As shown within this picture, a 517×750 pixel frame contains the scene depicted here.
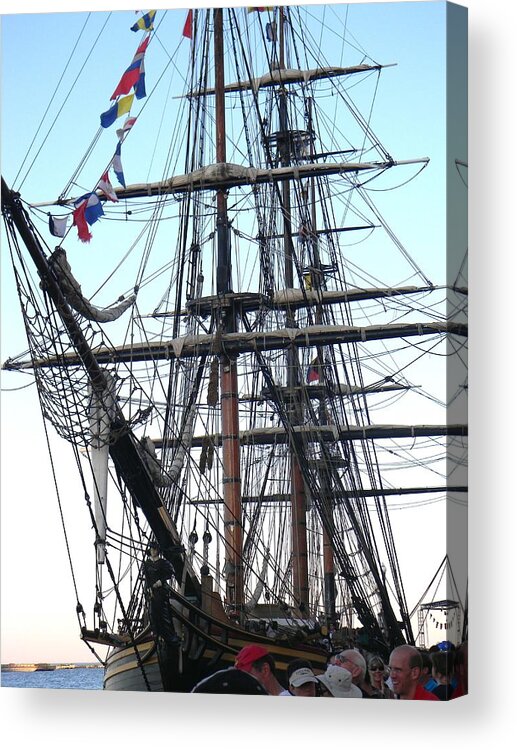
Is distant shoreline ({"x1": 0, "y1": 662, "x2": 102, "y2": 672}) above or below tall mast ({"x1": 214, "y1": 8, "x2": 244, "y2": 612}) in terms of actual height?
below

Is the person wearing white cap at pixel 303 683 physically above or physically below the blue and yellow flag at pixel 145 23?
below

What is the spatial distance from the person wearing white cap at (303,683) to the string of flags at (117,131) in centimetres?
452

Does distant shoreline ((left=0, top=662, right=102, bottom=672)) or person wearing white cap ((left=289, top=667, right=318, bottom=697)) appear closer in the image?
person wearing white cap ((left=289, top=667, right=318, bottom=697))

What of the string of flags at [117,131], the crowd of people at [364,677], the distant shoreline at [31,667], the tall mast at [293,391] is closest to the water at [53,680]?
the distant shoreline at [31,667]

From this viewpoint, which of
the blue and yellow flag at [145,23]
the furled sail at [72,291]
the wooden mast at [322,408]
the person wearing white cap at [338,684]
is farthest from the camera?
the wooden mast at [322,408]

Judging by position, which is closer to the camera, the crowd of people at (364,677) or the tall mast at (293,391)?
the crowd of people at (364,677)

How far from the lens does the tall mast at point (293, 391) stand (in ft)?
60.5

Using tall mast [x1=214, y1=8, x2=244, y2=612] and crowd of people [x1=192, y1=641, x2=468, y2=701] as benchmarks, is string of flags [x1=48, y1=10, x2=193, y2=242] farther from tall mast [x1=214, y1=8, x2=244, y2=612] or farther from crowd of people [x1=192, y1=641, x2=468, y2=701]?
crowd of people [x1=192, y1=641, x2=468, y2=701]

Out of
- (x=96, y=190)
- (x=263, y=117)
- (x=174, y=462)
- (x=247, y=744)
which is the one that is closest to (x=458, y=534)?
(x=247, y=744)

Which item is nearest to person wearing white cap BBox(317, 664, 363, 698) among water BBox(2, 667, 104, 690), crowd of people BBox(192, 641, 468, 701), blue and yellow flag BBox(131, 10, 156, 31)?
crowd of people BBox(192, 641, 468, 701)

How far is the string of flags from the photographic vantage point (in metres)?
16.0

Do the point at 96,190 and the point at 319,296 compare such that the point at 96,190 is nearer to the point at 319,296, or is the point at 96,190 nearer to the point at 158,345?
the point at 158,345

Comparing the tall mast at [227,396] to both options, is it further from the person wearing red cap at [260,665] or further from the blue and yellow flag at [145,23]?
the blue and yellow flag at [145,23]

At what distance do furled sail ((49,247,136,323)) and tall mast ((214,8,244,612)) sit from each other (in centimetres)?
228
